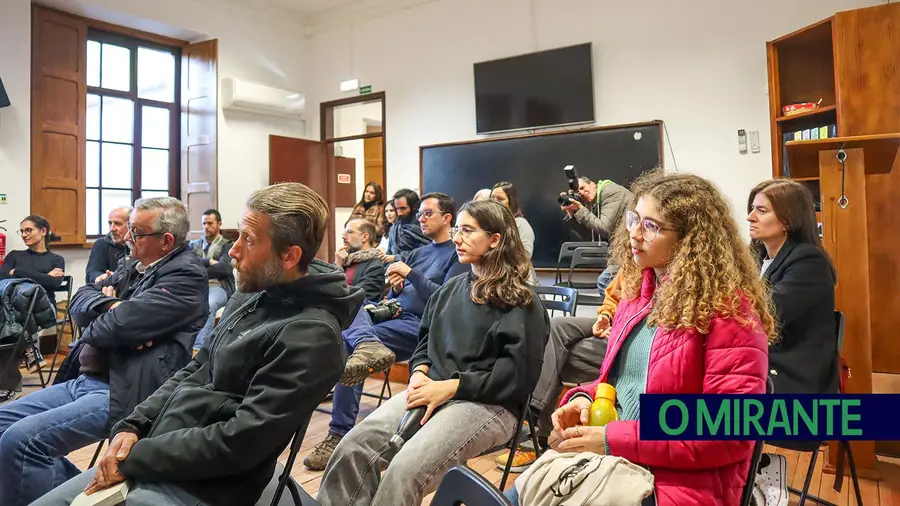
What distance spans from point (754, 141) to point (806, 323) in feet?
9.37

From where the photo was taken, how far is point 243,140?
6.42 m

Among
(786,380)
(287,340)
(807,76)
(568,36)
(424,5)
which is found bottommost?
(786,380)

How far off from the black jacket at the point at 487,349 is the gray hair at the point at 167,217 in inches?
37.6

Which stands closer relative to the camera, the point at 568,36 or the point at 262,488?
the point at 262,488

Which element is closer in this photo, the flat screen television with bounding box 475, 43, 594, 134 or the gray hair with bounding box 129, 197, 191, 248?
the gray hair with bounding box 129, 197, 191, 248

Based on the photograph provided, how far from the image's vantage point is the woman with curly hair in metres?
1.09

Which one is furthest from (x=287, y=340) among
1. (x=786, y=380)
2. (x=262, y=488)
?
(x=786, y=380)

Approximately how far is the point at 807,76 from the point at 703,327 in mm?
3736

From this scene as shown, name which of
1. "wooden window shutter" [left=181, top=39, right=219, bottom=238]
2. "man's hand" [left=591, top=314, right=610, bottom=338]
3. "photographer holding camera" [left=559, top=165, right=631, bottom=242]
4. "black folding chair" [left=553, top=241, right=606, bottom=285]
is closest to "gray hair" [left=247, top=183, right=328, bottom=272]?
"man's hand" [left=591, top=314, right=610, bottom=338]

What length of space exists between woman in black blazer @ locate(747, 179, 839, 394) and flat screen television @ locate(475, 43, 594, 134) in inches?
126

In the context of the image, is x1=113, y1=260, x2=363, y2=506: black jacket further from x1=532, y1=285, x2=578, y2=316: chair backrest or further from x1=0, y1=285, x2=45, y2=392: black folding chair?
x1=0, y1=285, x2=45, y2=392: black folding chair

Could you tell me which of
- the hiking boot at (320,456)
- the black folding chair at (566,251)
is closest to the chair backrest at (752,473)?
the hiking boot at (320,456)

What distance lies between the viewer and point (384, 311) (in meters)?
2.96

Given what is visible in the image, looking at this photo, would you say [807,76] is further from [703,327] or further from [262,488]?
[262,488]
